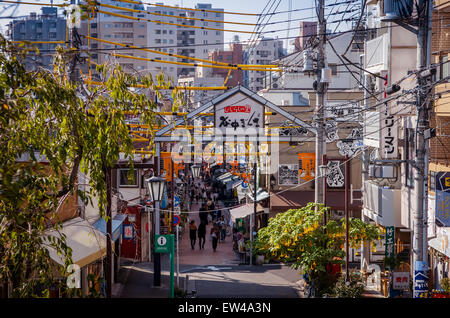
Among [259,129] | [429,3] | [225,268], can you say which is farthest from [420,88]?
[225,268]

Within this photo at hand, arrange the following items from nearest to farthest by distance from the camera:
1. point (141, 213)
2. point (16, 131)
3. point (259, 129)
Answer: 1. point (16, 131)
2. point (259, 129)
3. point (141, 213)

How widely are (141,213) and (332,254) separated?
13837 millimetres

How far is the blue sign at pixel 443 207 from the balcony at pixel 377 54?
318 inches

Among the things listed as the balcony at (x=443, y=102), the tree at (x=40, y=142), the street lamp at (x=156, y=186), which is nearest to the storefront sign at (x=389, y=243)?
the balcony at (x=443, y=102)

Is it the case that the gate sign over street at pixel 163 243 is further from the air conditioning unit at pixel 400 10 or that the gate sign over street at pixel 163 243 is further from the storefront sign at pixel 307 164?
the storefront sign at pixel 307 164

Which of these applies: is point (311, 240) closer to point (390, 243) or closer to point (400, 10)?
point (390, 243)

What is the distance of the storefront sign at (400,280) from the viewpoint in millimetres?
18469

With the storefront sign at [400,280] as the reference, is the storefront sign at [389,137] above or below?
above

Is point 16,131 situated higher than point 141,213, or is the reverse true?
point 16,131

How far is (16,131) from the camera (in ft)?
20.8

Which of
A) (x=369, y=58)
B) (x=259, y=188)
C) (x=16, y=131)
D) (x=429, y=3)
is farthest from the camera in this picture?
(x=259, y=188)

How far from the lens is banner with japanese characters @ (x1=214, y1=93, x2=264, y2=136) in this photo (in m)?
16.7
